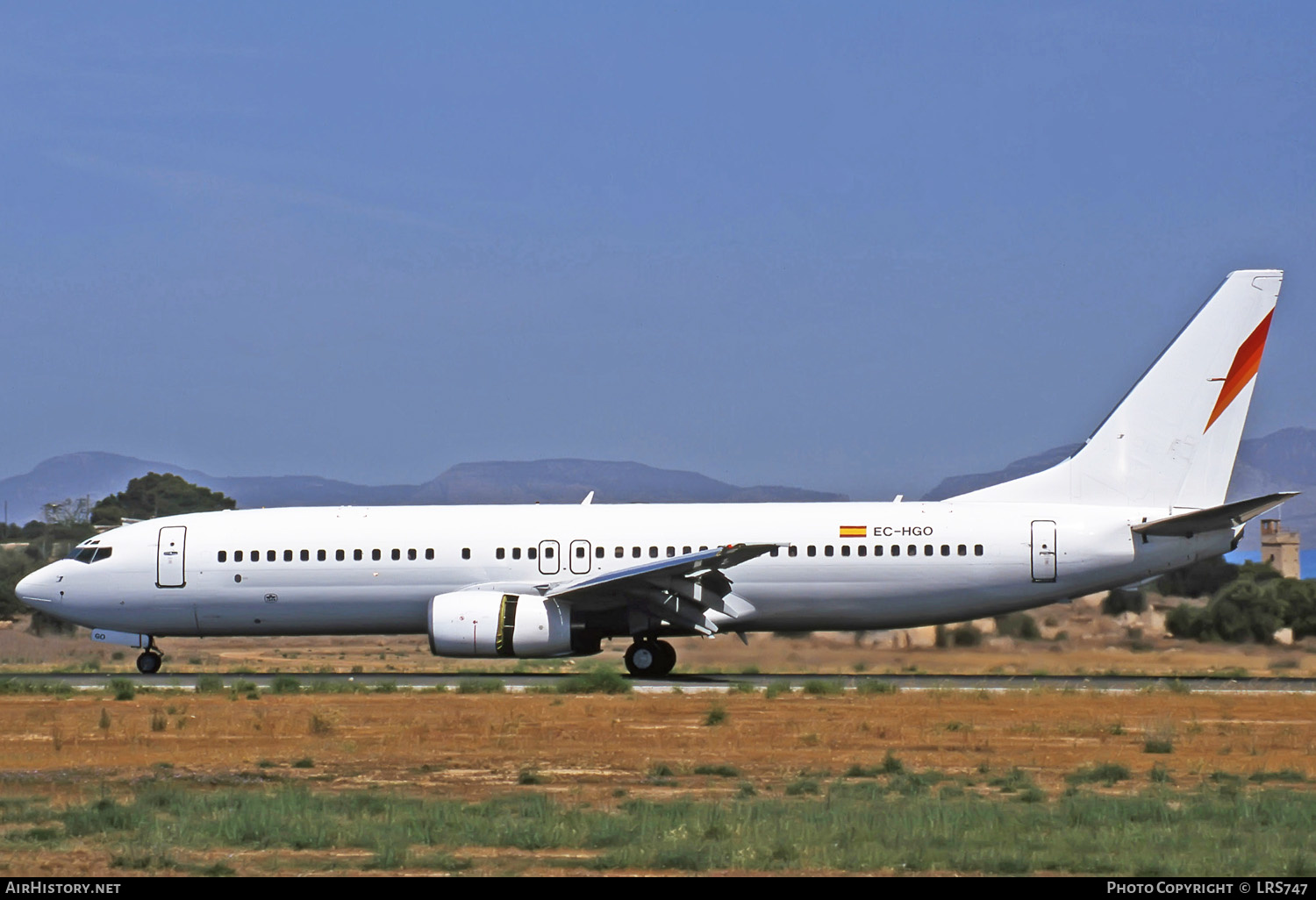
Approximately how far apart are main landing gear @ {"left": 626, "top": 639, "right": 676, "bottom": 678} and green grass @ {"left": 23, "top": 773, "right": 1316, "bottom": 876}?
14.0 m

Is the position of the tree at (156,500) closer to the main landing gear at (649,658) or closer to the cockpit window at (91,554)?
the cockpit window at (91,554)

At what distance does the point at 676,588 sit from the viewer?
88.7 ft

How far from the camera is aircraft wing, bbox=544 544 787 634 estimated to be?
86.5ft

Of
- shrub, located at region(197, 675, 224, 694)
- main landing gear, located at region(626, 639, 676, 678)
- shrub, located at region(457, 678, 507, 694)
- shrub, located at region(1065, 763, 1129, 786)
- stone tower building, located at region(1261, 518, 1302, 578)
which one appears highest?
stone tower building, located at region(1261, 518, 1302, 578)

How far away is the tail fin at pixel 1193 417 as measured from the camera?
92.6 feet

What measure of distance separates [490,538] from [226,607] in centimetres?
526

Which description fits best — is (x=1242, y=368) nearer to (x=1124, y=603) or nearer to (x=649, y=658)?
(x=1124, y=603)

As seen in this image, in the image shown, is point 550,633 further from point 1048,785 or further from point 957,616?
point 1048,785

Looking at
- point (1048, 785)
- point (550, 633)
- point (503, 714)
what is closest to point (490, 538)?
point (550, 633)

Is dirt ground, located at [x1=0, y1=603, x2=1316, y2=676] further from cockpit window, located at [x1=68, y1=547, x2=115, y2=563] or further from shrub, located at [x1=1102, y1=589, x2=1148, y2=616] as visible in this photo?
cockpit window, located at [x1=68, y1=547, x2=115, y2=563]

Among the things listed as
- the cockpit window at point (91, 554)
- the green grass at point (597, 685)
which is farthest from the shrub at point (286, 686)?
the cockpit window at point (91, 554)

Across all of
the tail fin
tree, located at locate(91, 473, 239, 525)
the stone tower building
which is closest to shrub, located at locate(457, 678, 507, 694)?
the tail fin

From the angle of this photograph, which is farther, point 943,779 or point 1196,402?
point 1196,402
